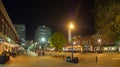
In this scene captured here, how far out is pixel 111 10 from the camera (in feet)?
48.2

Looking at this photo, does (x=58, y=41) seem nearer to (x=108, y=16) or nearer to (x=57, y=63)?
(x=57, y=63)

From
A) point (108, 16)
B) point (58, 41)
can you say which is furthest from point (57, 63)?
point (58, 41)

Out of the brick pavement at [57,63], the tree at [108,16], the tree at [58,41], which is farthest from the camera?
the tree at [58,41]

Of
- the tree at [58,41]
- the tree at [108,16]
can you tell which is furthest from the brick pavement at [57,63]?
the tree at [58,41]

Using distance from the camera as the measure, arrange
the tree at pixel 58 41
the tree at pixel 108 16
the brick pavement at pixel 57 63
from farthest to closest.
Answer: the tree at pixel 58 41
the brick pavement at pixel 57 63
the tree at pixel 108 16

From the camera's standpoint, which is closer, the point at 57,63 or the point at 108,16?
the point at 108,16

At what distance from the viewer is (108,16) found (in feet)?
49.7

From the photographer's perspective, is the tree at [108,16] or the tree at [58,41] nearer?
the tree at [108,16]

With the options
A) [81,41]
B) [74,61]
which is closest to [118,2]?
[74,61]

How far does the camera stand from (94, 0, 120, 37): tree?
47.6 feet

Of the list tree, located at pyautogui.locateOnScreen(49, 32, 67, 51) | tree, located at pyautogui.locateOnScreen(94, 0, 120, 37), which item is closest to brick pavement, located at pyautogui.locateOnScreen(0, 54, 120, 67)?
tree, located at pyautogui.locateOnScreen(94, 0, 120, 37)

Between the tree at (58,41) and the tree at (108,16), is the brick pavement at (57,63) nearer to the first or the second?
the tree at (108,16)

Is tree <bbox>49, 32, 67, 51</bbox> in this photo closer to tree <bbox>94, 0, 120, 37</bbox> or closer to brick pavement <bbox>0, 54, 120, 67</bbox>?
brick pavement <bbox>0, 54, 120, 67</bbox>

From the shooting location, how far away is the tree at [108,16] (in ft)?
47.6
